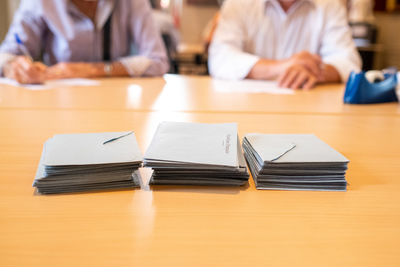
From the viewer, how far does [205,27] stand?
497 cm

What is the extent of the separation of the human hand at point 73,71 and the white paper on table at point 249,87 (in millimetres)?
480

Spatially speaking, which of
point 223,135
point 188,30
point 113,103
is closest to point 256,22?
point 113,103

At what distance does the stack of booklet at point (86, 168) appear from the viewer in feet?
1.43

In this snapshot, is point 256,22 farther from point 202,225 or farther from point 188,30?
point 188,30

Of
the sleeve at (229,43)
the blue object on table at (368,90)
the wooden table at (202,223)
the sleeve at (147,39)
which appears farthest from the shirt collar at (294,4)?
the wooden table at (202,223)

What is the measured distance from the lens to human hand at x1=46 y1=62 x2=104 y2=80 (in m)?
1.39

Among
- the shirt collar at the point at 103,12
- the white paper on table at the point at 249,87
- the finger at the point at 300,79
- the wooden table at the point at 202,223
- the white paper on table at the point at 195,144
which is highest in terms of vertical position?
the shirt collar at the point at 103,12

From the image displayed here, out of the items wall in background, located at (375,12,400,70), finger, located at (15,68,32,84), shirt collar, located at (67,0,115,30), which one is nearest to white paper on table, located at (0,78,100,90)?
finger, located at (15,68,32,84)

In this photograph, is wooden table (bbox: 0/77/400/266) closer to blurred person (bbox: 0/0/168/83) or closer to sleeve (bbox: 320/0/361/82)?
blurred person (bbox: 0/0/168/83)

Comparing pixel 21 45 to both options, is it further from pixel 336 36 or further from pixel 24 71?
pixel 336 36

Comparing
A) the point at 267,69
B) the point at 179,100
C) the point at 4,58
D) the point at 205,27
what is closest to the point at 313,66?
the point at 267,69

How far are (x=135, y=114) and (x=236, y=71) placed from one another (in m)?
0.74

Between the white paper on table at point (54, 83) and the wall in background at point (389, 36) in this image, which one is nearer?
the white paper on table at point (54, 83)

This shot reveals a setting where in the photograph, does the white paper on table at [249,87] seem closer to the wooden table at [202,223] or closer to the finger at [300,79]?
the finger at [300,79]
